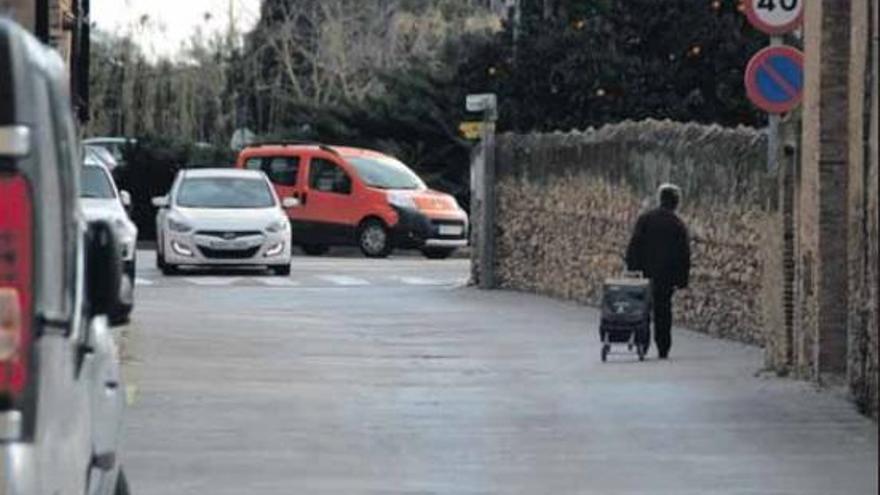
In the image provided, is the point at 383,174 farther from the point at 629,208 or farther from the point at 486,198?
the point at 629,208

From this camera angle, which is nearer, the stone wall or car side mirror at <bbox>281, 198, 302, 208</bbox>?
the stone wall

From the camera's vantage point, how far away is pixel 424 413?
53.5 feet

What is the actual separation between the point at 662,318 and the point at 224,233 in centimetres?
1455

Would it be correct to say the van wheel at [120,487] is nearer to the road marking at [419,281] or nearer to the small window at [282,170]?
the road marking at [419,281]

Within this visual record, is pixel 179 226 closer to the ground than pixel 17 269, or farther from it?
closer to the ground

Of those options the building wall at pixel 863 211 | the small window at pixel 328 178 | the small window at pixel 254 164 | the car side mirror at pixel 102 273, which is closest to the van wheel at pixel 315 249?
the small window at pixel 328 178

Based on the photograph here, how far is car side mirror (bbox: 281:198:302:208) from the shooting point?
40191mm

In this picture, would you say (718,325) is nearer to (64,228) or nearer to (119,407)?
(119,407)

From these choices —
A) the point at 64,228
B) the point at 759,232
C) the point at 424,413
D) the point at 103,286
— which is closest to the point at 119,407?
the point at 103,286

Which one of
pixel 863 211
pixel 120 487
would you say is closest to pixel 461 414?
pixel 863 211

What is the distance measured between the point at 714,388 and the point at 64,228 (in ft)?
34.0

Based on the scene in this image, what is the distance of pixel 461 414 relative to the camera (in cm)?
1622

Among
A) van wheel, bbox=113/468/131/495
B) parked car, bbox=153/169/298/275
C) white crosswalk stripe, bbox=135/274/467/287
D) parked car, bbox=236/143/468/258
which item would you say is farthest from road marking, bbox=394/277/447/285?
van wheel, bbox=113/468/131/495

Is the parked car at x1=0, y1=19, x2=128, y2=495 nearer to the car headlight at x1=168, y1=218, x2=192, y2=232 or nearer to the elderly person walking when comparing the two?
the elderly person walking
